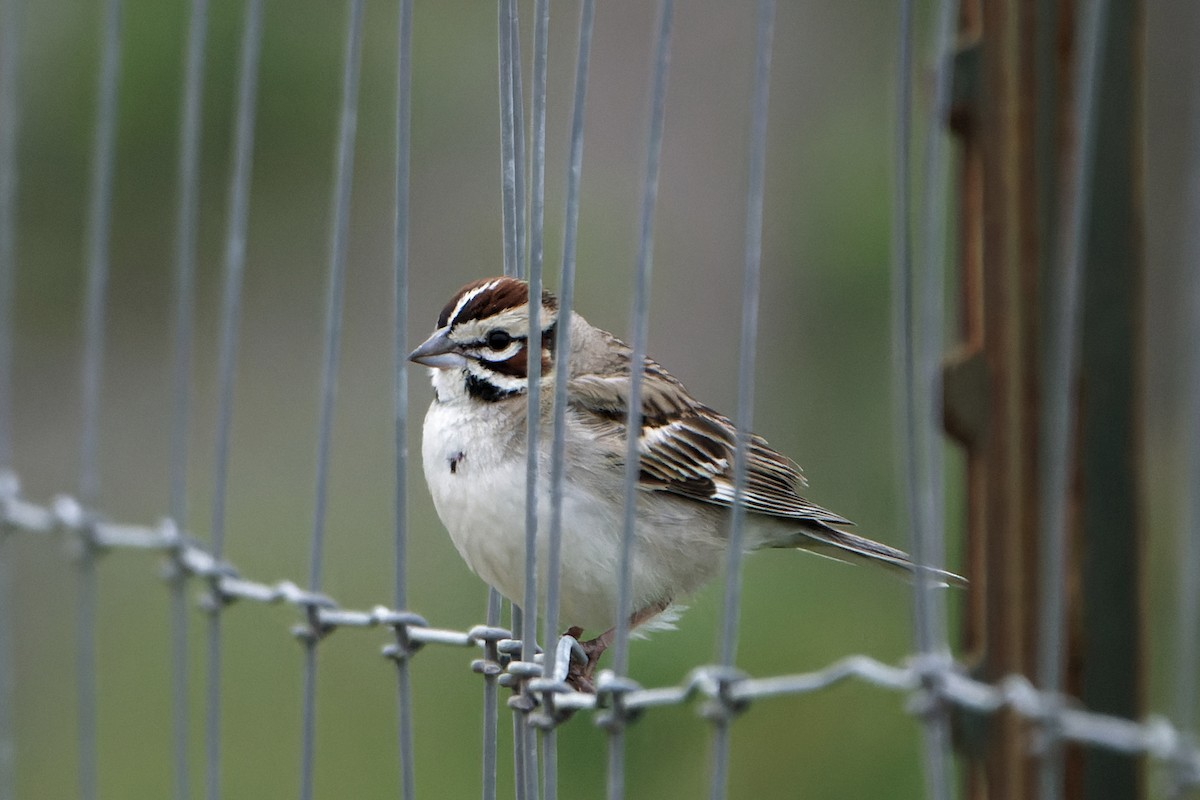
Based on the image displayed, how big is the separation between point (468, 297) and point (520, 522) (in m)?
0.49

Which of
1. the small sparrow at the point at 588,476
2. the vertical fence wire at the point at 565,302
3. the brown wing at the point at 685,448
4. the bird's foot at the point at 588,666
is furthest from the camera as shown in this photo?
the brown wing at the point at 685,448

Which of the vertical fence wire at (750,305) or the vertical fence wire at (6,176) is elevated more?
the vertical fence wire at (6,176)

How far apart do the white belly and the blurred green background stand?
1.83 m

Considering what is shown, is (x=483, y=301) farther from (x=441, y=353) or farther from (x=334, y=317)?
(x=334, y=317)

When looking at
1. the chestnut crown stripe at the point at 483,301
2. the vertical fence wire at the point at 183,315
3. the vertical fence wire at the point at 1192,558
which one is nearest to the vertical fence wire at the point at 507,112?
the vertical fence wire at the point at 183,315

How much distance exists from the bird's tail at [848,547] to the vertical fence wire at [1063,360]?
1728mm

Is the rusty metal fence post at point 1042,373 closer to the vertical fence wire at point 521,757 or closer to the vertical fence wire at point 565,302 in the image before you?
the vertical fence wire at point 565,302

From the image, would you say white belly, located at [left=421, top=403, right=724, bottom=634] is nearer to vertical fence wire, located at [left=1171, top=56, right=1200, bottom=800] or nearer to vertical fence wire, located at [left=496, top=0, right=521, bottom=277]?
vertical fence wire, located at [left=496, top=0, right=521, bottom=277]

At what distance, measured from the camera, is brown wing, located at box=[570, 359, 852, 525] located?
3.39 m

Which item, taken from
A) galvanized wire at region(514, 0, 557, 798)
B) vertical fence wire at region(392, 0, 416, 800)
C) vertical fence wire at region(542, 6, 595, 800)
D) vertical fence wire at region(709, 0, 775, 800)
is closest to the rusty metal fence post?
vertical fence wire at region(709, 0, 775, 800)

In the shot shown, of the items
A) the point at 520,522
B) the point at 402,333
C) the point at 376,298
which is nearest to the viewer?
the point at 402,333

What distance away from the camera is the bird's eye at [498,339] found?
3242 millimetres

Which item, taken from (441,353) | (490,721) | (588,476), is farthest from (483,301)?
(490,721)

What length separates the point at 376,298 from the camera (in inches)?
292
